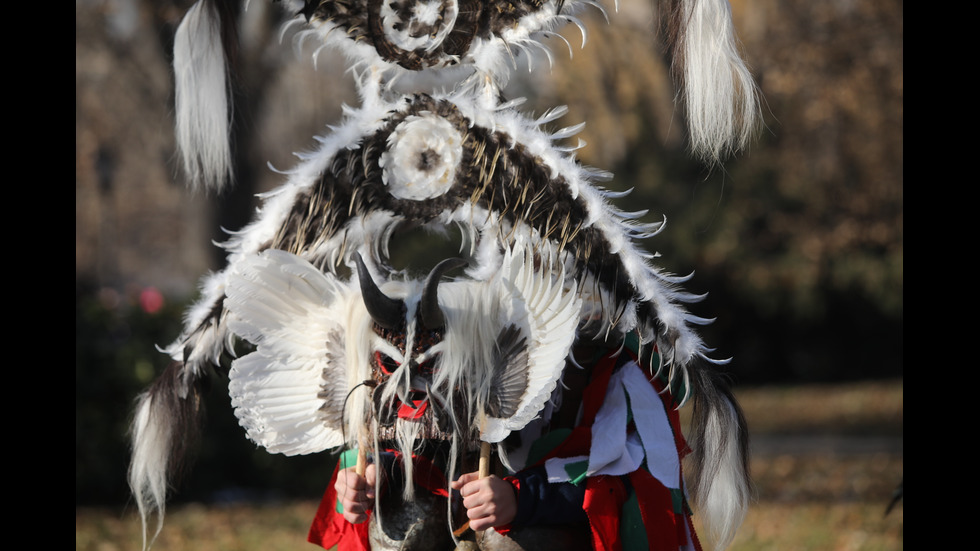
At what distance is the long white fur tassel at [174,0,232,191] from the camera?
281 centimetres

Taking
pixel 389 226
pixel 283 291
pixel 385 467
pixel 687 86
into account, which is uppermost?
pixel 687 86

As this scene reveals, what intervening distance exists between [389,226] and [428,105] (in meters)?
0.43

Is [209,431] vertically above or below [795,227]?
below

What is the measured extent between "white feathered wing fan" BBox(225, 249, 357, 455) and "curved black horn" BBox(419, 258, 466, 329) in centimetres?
30

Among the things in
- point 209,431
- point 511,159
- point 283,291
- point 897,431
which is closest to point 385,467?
point 283,291

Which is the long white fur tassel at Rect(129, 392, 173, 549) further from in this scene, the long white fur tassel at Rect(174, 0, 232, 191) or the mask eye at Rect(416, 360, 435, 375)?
the mask eye at Rect(416, 360, 435, 375)

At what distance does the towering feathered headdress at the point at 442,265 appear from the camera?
7.75ft

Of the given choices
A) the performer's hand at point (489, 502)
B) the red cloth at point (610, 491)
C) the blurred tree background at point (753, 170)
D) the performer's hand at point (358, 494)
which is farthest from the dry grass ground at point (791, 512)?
the performer's hand at point (358, 494)

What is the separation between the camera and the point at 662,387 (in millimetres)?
2570

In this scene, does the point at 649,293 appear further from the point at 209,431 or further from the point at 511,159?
the point at 209,431

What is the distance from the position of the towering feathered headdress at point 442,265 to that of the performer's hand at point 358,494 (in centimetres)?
12

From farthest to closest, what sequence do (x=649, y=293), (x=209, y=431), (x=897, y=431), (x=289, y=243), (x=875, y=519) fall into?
1. (x=897, y=431)
2. (x=209, y=431)
3. (x=875, y=519)
4. (x=289, y=243)
5. (x=649, y=293)

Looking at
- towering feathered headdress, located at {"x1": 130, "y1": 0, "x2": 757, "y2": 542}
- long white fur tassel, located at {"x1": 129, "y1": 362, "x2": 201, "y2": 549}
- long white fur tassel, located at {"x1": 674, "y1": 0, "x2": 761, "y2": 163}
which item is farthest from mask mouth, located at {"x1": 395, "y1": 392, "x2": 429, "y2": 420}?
long white fur tassel, located at {"x1": 674, "y1": 0, "x2": 761, "y2": 163}

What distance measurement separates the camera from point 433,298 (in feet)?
7.77
